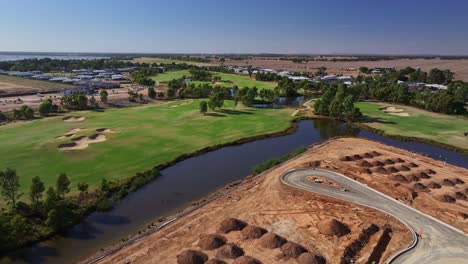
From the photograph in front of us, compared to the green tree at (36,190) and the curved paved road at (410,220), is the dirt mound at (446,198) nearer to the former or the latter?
the curved paved road at (410,220)

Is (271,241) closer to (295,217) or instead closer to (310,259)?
(310,259)

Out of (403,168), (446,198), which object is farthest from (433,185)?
(403,168)

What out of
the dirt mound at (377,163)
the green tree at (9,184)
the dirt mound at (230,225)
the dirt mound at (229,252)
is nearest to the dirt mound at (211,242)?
the dirt mound at (229,252)

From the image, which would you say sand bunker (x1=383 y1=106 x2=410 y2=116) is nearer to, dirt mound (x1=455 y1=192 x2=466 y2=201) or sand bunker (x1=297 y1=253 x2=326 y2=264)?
dirt mound (x1=455 y1=192 x2=466 y2=201)

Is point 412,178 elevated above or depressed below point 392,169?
below

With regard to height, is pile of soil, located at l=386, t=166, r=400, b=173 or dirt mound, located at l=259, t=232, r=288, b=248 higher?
pile of soil, located at l=386, t=166, r=400, b=173

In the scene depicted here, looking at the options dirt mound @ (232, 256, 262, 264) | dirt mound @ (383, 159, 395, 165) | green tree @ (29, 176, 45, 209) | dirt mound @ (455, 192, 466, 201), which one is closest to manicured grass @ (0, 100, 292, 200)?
green tree @ (29, 176, 45, 209)
